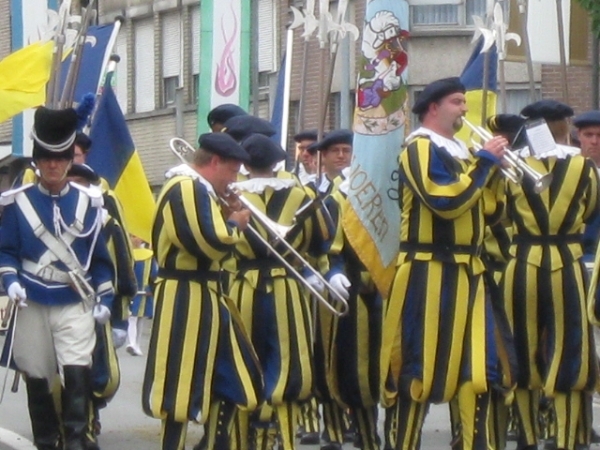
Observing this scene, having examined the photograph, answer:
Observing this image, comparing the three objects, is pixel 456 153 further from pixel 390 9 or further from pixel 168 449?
pixel 168 449

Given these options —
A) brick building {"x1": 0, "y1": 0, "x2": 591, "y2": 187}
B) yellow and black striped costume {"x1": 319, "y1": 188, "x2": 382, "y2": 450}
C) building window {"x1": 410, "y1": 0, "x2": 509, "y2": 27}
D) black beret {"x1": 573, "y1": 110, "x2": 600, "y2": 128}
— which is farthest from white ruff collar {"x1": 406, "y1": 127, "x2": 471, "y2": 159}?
building window {"x1": 410, "y1": 0, "x2": 509, "y2": 27}

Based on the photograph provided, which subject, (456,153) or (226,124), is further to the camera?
(226,124)

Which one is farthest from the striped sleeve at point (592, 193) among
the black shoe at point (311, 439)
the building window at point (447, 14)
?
the building window at point (447, 14)

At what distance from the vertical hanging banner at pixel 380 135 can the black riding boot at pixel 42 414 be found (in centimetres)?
182

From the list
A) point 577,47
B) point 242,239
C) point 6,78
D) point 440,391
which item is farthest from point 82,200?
point 577,47

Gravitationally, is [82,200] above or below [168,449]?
above

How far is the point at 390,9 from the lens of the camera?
32.2 ft

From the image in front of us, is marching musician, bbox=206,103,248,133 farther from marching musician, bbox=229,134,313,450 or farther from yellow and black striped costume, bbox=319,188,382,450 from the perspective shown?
marching musician, bbox=229,134,313,450

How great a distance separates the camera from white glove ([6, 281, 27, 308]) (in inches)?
369

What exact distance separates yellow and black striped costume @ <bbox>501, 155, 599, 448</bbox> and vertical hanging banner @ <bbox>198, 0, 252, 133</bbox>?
6.15m

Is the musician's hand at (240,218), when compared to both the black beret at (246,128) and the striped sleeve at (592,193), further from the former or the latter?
the striped sleeve at (592,193)

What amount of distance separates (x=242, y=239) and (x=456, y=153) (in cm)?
132

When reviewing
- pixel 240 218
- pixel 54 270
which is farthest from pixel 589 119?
pixel 54 270

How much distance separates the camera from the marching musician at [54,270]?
9.62 m
